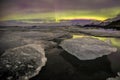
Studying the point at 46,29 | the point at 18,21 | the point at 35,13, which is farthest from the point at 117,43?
the point at 18,21

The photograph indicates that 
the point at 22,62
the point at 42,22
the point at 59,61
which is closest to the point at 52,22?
the point at 42,22

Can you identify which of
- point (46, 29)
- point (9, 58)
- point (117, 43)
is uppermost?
point (46, 29)

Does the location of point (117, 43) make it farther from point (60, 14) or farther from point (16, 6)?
point (16, 6)

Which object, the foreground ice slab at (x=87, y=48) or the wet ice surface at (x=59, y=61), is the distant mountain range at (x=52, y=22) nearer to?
the wet ice surface at (x=59, y=61)

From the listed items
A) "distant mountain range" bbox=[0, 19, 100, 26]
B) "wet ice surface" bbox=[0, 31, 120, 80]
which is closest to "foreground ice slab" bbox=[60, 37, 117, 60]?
"wet ice surface" bbox=[0, 31, 120, 80]

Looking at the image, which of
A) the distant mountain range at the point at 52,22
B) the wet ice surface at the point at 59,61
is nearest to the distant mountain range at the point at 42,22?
the distant mountain range at the point at 52,22

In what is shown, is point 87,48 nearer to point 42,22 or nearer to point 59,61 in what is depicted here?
point 59,61

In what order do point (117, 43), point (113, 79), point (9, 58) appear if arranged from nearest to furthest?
point (113, 79) → point (9, 58) → point (117, 43)
